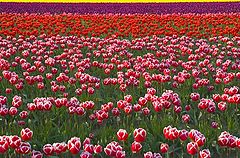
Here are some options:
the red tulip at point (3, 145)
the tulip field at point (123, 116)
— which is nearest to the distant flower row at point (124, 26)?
the tulip field at point (123, 116)

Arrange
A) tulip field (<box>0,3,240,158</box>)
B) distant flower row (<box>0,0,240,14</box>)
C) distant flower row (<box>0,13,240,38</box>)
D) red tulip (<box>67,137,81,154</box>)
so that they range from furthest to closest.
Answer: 1. distant flower row (<box>0,0,240,14</box>)
2. distant flower row (<box>0,13,240,38</box>)
3. tulip field (<box>0,3,240,158</box>)
4. red tulip (<box>67,137,81,154</box>)

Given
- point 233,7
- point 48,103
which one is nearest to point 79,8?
point 233,7

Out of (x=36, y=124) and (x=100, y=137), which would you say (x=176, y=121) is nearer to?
(x=100, y=137)

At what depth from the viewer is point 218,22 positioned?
48.4 ft

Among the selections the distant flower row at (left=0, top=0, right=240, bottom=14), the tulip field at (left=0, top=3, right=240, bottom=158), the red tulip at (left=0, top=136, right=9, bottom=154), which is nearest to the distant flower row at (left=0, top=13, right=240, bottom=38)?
the tulip field at (left=0, top=3, right=240, bottom=158)

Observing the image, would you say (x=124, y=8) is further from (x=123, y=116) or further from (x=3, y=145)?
(x=3, y=145)

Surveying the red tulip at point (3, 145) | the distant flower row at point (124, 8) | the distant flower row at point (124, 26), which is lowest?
the red tulip at point (3, 145)

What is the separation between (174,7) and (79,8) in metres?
4.82

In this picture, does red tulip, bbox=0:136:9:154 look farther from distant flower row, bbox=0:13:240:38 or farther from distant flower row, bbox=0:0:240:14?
distant flower row, bbox=0:0:240:14

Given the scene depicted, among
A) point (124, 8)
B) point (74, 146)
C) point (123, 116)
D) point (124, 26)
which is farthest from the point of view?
point (124, 8)

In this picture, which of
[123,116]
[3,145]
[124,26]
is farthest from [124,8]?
[3,145]

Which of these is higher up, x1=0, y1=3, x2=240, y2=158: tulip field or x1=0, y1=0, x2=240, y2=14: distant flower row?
x1=0, y1=0, x2=240, y2=14: distant flower row

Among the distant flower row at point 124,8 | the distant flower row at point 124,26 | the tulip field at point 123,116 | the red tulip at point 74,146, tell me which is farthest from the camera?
the distant flower row at point 124,8

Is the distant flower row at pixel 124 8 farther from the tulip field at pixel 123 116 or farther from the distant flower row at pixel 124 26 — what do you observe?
the tulip field at pixel 123 116
